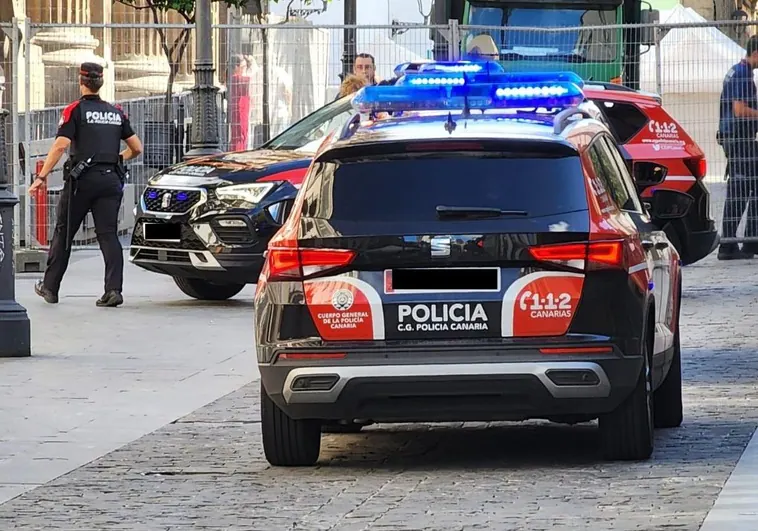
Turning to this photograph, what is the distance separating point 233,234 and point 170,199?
0.64 metres

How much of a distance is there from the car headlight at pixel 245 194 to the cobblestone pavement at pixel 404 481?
4718 millimetres

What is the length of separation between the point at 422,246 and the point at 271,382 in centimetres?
84

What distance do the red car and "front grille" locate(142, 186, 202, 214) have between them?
3530mm

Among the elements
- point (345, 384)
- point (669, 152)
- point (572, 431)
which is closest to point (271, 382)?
point (345, 384)

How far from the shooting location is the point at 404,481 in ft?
26.2

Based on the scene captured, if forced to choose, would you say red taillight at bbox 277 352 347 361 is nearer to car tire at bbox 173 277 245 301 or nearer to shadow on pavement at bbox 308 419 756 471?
shadow on pavement at bbox 308 419 756 471

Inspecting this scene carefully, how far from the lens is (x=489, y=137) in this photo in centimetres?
810

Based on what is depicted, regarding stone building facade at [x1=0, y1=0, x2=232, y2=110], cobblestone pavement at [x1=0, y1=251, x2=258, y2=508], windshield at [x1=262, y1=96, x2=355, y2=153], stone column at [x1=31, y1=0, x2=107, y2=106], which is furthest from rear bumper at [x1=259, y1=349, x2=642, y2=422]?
stone column at [x1=31, y1=0, x2=107, y2=106]

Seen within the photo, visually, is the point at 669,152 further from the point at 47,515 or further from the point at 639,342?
the point at 47,515

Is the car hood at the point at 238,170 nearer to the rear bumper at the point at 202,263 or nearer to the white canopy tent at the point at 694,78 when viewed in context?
the rear bumper at the point at 202,263

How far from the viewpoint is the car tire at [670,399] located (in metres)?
9.23

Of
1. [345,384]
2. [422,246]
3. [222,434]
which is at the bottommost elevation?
[222,434]

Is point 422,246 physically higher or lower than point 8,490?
higher

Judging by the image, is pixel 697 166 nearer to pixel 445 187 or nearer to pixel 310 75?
pixel 310 75
